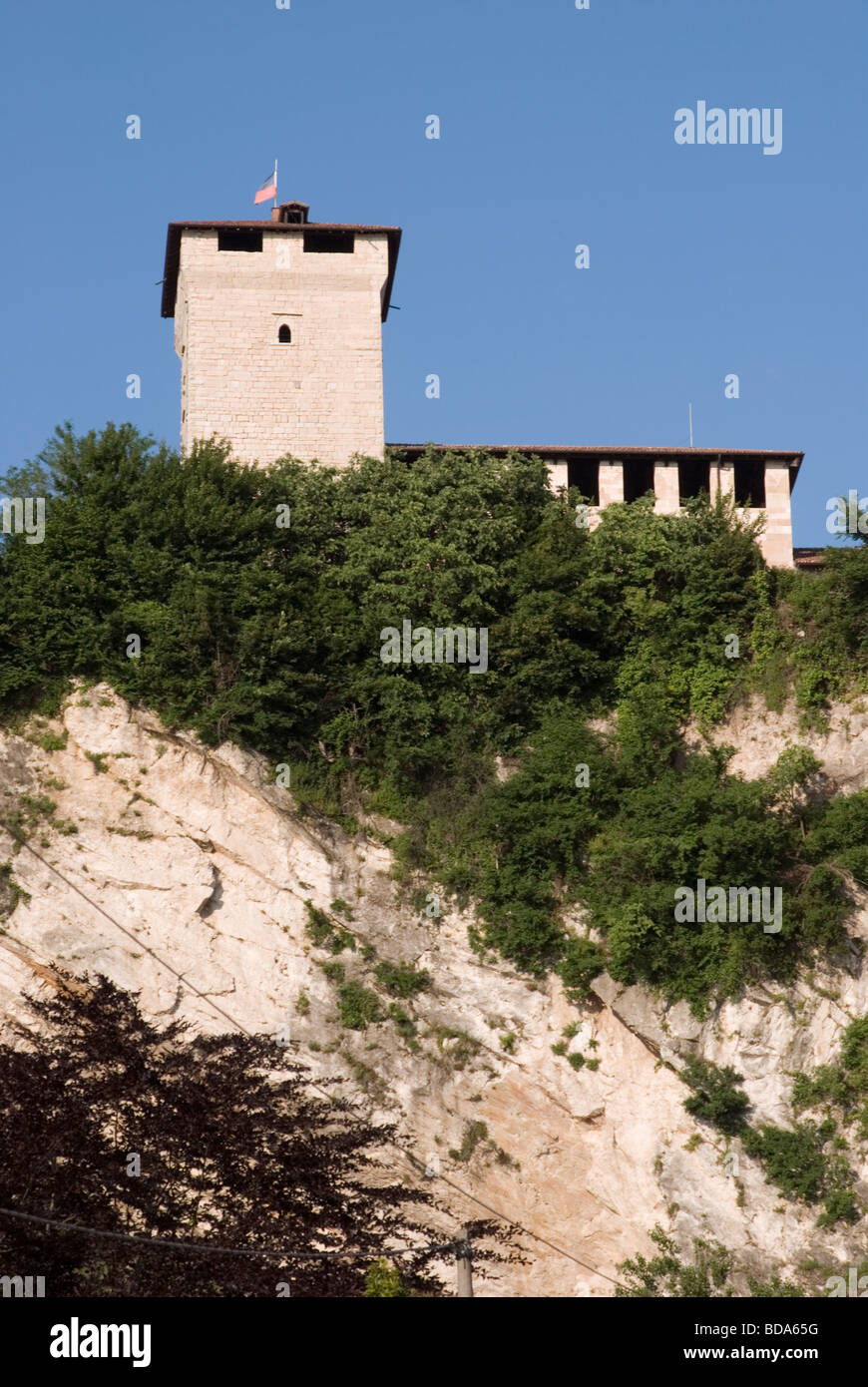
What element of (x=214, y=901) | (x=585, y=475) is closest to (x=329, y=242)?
(x=585, y=475)

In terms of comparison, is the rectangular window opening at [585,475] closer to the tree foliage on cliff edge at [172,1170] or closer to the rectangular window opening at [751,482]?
the rectangular window opening at [751,482]

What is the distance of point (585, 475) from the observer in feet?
131

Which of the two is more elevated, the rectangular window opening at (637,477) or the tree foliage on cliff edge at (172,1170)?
the rectangular window opening at (637,477)

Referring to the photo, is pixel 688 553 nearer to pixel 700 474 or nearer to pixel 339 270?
pixel 700 474

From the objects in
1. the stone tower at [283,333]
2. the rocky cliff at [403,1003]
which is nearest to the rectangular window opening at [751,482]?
the stone tower at [283,333]

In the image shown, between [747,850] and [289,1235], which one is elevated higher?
[747,850]

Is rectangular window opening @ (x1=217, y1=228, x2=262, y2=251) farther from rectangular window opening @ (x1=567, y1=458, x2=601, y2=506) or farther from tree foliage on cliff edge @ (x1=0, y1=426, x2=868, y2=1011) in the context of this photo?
rectangular window opening @ (x1=567, y1=458, x2=601, y2=506)

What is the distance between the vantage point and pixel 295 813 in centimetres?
3369

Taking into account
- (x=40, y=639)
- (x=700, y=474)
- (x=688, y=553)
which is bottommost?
(x=40, y=639)

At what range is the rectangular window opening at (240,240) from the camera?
4125cm

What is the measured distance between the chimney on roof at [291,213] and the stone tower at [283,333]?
0.02 m

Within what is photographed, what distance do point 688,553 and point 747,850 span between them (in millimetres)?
6974

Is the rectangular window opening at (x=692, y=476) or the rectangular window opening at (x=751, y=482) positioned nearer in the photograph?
the rectangular window opening at (x=751, y=482)
